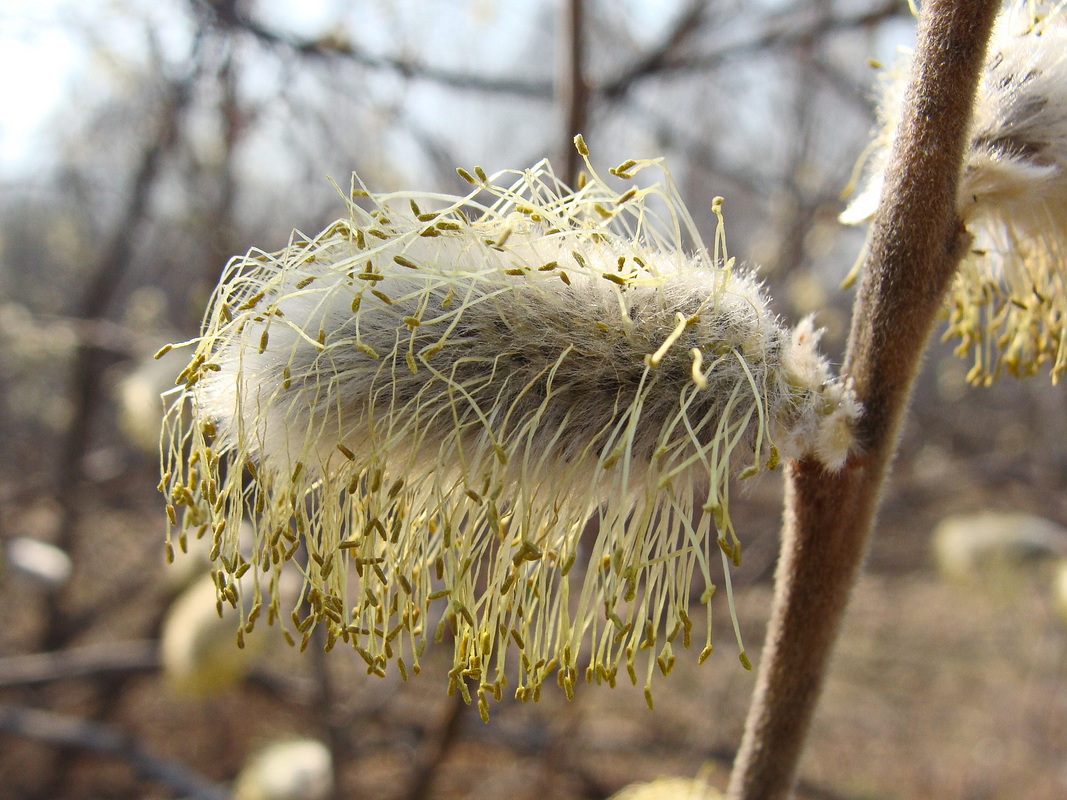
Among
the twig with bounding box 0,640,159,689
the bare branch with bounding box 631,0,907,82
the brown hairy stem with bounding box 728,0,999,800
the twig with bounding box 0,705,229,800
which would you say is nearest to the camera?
the brown hairy stem with bounding box 728,0,999,800

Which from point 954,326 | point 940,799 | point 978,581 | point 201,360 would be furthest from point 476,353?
point 940,799

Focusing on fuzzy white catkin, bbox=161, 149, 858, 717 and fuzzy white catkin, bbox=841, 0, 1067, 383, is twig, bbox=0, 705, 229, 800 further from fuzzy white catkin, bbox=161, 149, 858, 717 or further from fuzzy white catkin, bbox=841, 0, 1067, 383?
fuzzy white catkin, bbox=841, 0, 1067, 383

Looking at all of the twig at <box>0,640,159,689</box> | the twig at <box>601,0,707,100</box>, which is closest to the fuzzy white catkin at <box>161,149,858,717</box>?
the twig at <box>601,0,707,100</box>

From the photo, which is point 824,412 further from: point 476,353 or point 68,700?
point 68,700

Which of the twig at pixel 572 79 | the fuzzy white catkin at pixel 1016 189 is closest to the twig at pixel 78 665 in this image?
the twig at pixel 572 79

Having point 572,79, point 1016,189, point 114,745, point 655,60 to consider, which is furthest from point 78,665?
point 1016,189

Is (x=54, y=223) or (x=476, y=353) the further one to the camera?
(x=54, y=223)
